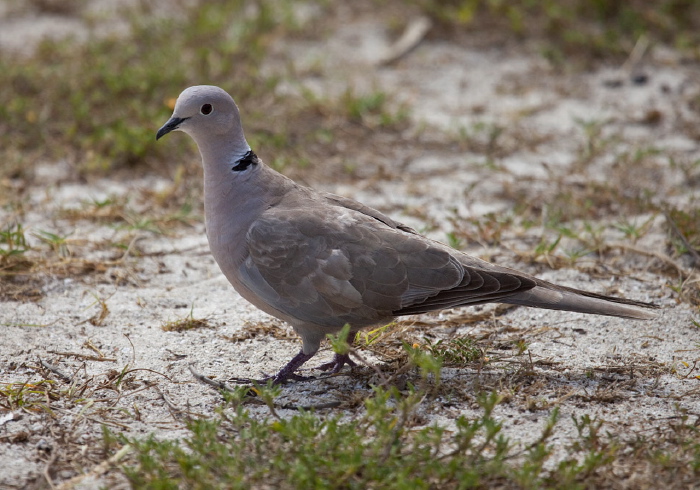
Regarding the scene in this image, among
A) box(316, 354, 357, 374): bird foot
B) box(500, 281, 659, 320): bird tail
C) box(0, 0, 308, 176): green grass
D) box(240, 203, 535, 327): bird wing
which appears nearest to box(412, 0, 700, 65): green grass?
box(0, 0, 308, 176): green grass

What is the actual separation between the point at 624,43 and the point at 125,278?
4.62 m

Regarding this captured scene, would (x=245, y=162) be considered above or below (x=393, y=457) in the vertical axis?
above

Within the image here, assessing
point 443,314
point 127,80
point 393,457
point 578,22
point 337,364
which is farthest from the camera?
point 578,22

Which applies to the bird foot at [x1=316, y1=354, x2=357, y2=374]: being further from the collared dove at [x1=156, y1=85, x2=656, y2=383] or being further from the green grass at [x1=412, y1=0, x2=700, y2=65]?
the green grass at [x1=412, y1=0, x2=700, y2=65]

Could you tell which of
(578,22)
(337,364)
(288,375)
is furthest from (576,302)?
(578,22)

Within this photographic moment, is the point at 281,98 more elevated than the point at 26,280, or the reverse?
the point at 281,98

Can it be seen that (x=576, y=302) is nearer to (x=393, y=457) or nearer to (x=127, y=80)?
(x=393, y=457)

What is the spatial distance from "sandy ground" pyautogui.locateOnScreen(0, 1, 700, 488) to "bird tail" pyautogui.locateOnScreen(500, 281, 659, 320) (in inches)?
9.6

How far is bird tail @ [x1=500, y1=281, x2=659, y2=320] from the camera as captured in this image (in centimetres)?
321

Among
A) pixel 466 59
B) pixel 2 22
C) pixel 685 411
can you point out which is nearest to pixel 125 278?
pixel 685 411

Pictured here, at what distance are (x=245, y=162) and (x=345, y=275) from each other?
2.40 ft

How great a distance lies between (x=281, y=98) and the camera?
→ 6.04 m

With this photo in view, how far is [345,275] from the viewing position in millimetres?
3191

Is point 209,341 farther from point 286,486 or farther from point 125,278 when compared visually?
point 286,486
